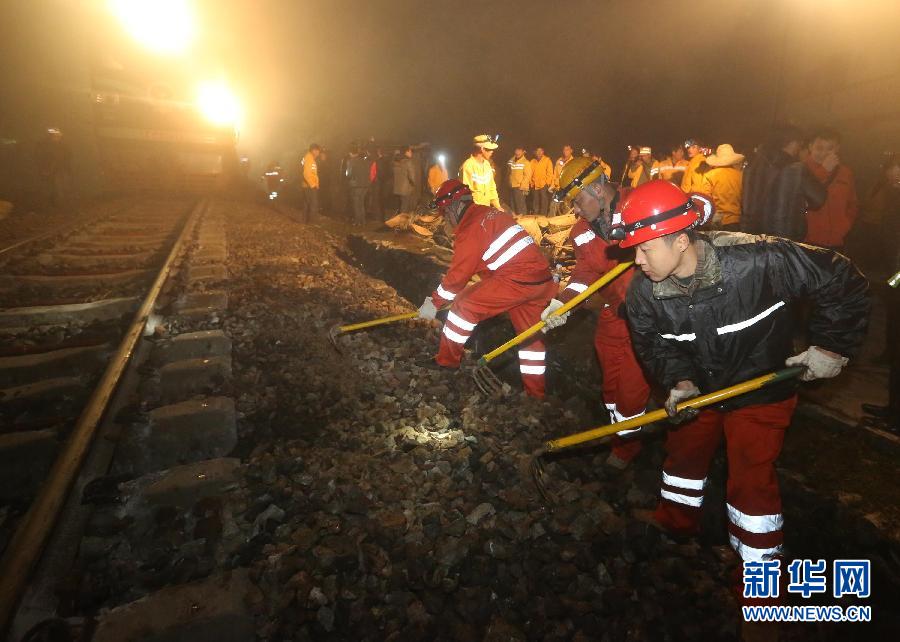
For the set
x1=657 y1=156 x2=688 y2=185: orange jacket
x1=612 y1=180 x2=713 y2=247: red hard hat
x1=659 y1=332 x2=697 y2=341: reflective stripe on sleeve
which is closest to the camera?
x1=612 y1=180 x2=713 y2=247: red hard hat

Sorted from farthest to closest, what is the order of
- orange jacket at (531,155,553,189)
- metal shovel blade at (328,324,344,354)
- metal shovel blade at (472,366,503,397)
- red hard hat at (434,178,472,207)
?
orange jacket at (531,155,553,189), metal shovel blade at (328,324,344,354), red hard hat at (434,178,472,207), metal shovel blade at (472,366,503,397)

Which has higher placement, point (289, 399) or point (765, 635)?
point (289, 399)

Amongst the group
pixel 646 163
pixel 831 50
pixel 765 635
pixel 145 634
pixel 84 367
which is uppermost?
pixel 831 50

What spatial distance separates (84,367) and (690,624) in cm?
485

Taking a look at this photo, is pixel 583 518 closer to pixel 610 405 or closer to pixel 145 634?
pixel 610 405

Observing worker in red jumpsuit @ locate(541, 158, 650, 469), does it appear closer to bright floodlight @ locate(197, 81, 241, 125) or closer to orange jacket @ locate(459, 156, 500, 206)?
orange jacket @ locate(459, 156, 500, 206)

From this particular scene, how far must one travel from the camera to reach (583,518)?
277 cm

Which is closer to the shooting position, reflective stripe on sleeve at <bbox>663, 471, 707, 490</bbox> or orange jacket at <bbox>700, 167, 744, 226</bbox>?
reflective stripe on sleeve at <bbox>663, 471, 707, 490</bbox>

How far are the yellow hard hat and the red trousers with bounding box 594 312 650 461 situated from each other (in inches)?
39.1

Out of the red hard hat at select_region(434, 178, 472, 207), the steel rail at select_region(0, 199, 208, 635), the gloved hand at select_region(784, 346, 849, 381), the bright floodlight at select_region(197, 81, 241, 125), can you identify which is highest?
the bright floodlight at select_region(197, 81, 241, 125)

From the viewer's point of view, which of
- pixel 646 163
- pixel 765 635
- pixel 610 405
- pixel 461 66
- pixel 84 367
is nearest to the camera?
pixel 765 635

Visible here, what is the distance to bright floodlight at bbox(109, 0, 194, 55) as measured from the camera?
20.9 metres

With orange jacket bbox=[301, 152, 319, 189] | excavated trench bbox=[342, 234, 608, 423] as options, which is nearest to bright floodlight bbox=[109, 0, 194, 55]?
orange jacket bbox=[301, 152, 319, 189]

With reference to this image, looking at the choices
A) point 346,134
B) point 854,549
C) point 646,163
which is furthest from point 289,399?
point 346,134
